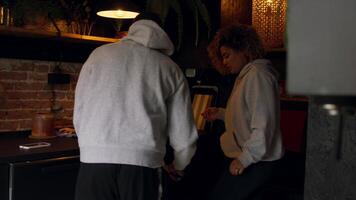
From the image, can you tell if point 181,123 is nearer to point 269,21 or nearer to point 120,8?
point 120,8

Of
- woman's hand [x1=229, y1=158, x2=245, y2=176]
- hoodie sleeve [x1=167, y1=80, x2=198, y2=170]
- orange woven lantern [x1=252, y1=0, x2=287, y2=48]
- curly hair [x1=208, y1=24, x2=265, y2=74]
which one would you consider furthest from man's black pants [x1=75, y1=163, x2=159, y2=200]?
orange woven lantern [x1=252, y1=0, x2=287, y2=48]

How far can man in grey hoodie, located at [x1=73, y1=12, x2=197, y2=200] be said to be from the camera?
1.74 metres

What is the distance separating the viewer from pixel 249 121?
2131mm

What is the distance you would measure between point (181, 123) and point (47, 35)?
1.23m

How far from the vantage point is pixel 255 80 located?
2098 mm

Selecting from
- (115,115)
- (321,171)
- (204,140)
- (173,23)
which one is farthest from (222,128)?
(321,171)

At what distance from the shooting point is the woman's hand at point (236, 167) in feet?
7.02

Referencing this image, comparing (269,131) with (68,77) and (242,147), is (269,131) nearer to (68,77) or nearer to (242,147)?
(242,147)

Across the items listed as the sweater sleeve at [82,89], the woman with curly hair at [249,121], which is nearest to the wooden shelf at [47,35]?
the sweater sleeve at [82,89]

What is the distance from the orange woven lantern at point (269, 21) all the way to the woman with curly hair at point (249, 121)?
0.43m

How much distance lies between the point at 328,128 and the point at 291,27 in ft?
3.01

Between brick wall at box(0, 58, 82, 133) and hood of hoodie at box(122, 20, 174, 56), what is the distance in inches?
44.8

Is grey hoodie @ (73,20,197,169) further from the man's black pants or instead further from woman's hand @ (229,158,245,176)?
woman's hand @ (229,158,245,176)

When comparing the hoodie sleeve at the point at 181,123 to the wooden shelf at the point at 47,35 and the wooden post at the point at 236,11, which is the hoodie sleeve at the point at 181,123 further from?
the wooden post at the point at 236,11
